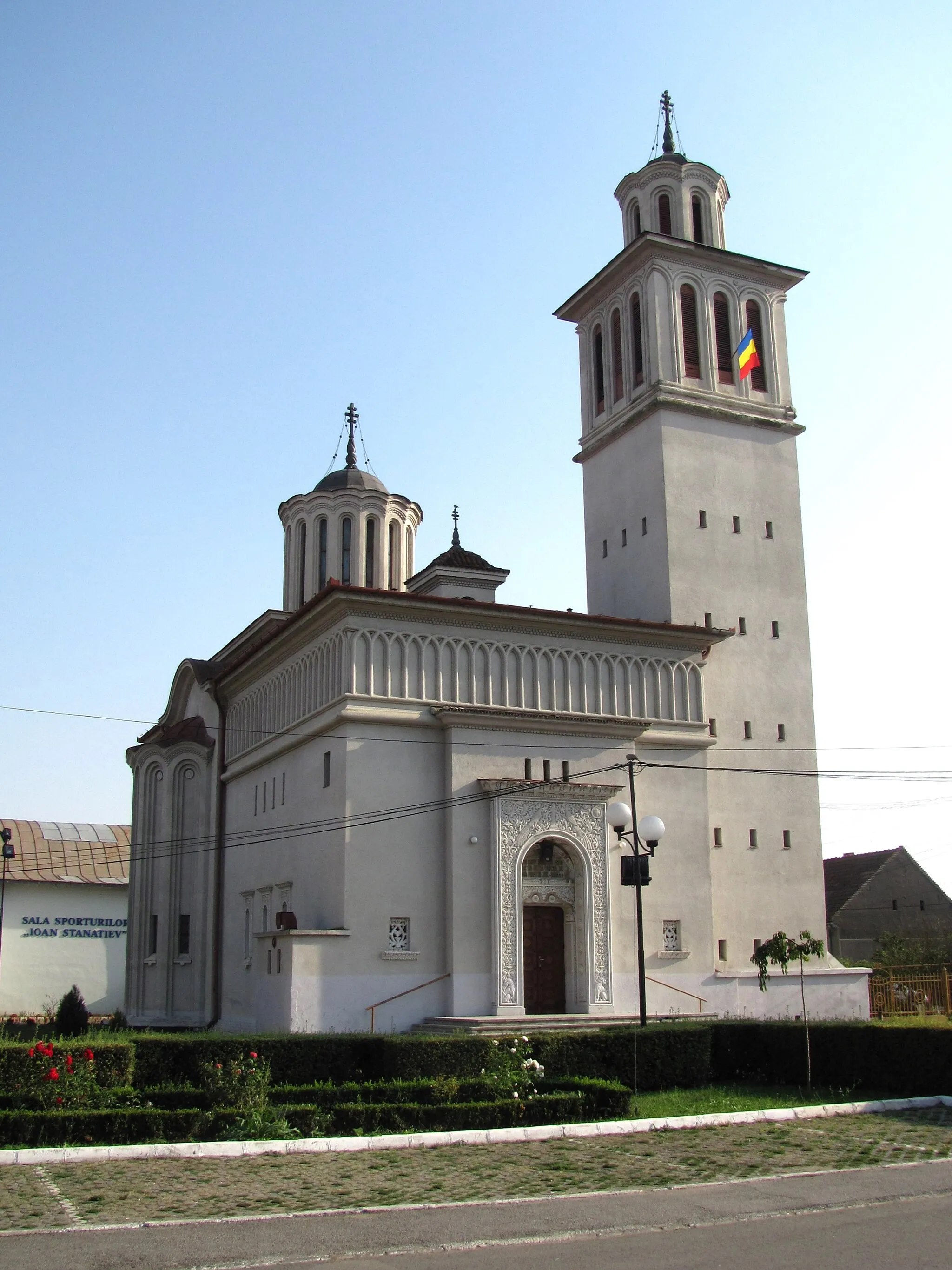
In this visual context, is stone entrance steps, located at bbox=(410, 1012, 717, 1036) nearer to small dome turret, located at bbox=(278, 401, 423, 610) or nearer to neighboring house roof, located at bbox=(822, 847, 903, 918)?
small dome turret, located at bbox=(278, 401, 423, 610)

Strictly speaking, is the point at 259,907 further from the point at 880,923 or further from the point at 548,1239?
the point at 880,923

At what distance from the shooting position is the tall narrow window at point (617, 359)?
3095 centimetres

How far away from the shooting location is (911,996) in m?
28.7

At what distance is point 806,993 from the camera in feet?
85.6

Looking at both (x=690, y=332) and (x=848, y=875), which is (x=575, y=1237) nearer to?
(x=690, y=332)

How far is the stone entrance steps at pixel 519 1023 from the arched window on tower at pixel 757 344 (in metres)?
15.5

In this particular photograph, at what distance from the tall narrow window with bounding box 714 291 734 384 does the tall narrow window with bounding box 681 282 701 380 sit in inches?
22.4

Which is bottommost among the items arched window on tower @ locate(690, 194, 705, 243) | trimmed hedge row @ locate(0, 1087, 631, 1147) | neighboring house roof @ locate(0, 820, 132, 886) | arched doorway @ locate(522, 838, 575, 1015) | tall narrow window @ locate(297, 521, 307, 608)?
trimmed hedge row @ locate(0, 1087, 631, 1147)

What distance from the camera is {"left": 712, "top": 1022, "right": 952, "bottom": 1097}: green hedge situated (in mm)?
15617

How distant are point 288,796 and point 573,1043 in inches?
409

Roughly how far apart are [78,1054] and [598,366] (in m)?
23.4

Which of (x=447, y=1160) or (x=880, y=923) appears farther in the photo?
(x=880, y=923)

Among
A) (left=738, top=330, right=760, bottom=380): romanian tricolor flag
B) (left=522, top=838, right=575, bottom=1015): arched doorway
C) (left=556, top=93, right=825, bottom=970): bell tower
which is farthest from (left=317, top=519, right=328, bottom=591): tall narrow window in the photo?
(left=522, top=838, right=575, bottom=1015): arched doorway

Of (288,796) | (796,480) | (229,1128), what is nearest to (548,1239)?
(229,1128)
